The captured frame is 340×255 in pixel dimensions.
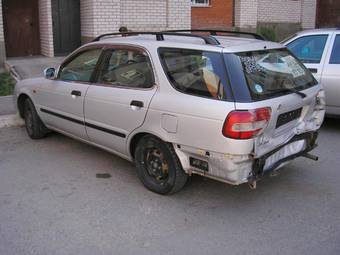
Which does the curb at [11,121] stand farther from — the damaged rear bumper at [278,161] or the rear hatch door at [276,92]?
the damaged rear bumper at [278,161]

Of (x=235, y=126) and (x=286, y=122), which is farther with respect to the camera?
(x=286, y=122)

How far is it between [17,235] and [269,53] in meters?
2.91

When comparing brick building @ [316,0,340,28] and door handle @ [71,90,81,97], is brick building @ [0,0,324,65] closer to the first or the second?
door handle @ [71,90,81,97]

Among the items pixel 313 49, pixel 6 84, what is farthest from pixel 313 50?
pixel 6 84

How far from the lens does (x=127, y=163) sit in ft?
18.2

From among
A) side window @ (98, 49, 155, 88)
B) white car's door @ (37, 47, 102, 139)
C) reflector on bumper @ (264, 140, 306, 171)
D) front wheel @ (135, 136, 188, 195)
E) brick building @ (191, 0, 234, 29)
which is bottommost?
front wheel @ (135, 136, 188, 195)

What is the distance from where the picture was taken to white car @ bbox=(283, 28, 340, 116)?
686cm

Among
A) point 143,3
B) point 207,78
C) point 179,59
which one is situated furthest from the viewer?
point 143,3

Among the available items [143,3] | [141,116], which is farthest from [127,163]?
[143,3]

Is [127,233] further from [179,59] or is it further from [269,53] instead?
[269,53]

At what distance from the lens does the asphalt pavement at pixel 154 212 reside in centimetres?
360

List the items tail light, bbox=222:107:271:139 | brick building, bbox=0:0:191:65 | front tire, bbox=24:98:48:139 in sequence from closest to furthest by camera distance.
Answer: tail light, bbox=222:107:271:139, front tire, bbox=24:98:48:139, brick building, bbox=0:0:191:65

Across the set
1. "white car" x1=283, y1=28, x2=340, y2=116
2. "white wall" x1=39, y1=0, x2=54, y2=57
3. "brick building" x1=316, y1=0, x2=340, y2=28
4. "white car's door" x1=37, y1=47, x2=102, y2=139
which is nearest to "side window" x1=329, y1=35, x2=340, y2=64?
"white car" x1=283, y1=28, x2=340, y2=116

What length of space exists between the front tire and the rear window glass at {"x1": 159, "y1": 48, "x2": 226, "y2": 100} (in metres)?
2.72
